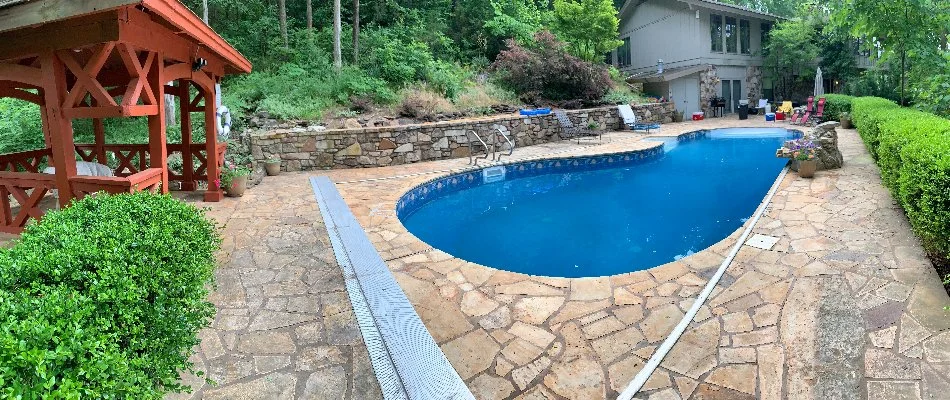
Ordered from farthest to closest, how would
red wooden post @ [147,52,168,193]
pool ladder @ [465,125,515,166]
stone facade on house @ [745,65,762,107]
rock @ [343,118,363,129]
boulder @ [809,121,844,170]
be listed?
stone facade on house @ [745,65,762,107] → pool ladder @ [465,125,515,166] → rock @ [343,118,363,129] → boulder @ [809,121,844,170] → red wooden post @ [147,52,168,193]

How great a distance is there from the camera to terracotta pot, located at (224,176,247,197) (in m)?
7.43

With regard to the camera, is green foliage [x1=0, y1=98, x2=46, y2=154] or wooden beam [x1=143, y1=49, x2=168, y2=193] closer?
wooden beam [x1=143, y1=49, x2=168, y2=193]

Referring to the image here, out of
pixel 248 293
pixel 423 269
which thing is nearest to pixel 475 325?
pixel 423 269

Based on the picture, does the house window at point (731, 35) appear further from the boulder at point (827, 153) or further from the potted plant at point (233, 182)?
the potted plant at point (233, 182)

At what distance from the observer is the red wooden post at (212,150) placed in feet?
23.3

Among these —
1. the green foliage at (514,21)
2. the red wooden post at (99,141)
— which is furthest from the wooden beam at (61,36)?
the green foliage at (514,21)

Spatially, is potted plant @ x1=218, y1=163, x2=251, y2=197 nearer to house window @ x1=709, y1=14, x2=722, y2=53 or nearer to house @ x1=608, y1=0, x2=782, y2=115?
house @ x1=608, y1=0, x2=782, y2=115

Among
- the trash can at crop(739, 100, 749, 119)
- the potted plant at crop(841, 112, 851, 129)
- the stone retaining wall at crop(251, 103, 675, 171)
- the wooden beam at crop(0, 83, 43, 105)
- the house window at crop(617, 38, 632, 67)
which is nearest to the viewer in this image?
the wooden beam at crop(0, 83, 43, 105)

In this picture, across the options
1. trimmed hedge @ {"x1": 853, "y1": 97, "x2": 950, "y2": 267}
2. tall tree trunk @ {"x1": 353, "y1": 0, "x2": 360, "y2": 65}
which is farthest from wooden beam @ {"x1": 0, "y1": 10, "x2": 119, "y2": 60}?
tall tree trunk @ {"x1": 353, "y1": 0, "x2": 360, "y2": 65}

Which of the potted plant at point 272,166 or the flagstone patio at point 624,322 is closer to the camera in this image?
the flagstone patio at point 624,322

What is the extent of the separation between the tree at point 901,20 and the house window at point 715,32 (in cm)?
1264

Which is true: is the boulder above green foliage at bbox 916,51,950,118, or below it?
below

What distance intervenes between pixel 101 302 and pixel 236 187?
596 centimetres

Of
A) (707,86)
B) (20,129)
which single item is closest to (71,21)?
(20,129)
